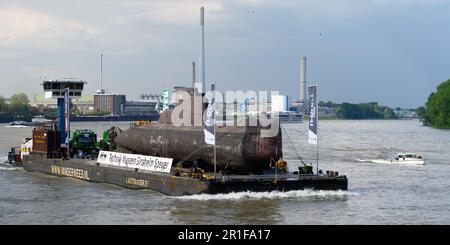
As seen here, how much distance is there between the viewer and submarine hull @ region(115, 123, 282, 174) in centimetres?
4019

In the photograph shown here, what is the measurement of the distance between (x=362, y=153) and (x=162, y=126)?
127 feet

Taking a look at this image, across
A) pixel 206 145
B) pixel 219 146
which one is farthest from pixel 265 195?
pixel 206 145

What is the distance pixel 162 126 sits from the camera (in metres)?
48.8

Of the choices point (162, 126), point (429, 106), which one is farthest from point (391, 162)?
point (429, 106)

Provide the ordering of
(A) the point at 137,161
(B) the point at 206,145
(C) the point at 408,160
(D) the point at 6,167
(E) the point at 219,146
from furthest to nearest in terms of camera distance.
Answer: (C) the point at 408,160 → (D) the point at 6,167 → (A) the point at 137,161 → (B) the point at 206,145 → (E) the point at 219,146

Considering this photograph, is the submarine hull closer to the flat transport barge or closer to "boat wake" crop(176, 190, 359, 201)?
the flat transport barge

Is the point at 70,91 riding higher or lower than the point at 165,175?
higher

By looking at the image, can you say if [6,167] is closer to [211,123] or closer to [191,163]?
[191,163]

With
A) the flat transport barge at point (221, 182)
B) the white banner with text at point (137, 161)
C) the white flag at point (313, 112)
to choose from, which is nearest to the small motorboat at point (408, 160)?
the white flag at point (313, 112)

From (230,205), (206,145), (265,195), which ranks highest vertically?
(206,145)

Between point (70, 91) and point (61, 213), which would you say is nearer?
point (61, 213)

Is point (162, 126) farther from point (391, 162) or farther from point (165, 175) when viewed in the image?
point (391, 162)

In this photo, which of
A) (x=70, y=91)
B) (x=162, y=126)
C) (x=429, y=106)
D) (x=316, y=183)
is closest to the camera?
(x=316, y=183)

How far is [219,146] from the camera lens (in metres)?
41.8
